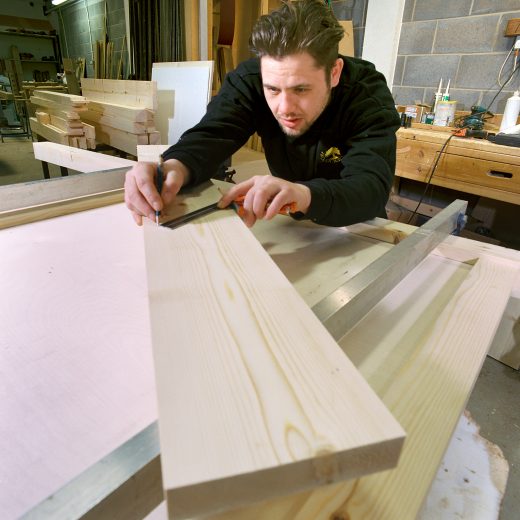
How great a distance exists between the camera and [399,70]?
9.71ft

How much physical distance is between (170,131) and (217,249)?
3.10m

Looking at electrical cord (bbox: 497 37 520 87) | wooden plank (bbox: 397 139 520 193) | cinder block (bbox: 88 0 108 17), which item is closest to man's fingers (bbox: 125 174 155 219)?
wooden plank (bbox: 397 139 520 193)

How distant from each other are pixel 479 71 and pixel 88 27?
28.0 ft

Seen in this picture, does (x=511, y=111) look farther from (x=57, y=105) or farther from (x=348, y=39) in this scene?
(x=57, y=105)

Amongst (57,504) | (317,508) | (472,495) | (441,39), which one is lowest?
(472,495)

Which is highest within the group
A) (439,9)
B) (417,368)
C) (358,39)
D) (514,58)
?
(439,9)

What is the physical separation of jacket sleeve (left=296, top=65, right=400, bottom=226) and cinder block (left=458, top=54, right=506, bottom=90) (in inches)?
66.2

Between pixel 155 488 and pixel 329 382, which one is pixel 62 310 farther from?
pixel 329 382

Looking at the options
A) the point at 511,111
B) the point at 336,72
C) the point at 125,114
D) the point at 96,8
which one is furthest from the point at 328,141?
the point at 96,8

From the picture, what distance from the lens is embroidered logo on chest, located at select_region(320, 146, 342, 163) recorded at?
1.37 m

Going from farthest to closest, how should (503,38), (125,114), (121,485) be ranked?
1. (125,114)
2. (503,38)
3. (121,485)

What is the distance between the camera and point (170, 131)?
3.48 metres

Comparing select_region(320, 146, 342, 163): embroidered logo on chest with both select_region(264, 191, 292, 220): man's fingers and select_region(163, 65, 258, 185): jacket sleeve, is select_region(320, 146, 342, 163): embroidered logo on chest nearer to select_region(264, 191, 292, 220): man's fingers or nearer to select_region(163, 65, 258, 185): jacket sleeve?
select_region(163, 65, 258, 185): jacket sleeve

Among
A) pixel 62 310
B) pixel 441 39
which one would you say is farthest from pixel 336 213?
pixel 441 39
